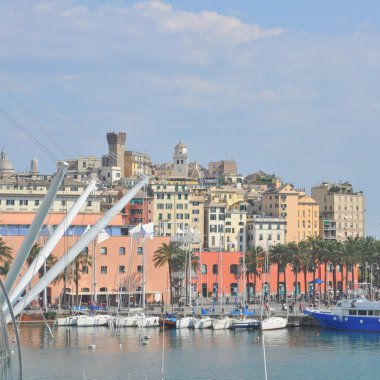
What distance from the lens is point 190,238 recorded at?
126812 millimetres

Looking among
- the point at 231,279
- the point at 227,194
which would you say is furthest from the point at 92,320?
the point at 227,194

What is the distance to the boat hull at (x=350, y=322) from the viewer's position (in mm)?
105875

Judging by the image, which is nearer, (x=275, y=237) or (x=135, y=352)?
(x=135, y=352)

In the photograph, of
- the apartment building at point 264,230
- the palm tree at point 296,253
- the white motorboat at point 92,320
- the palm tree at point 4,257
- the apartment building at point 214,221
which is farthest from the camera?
the apartment building at point 264,230

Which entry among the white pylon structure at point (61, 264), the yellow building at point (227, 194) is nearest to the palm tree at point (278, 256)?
the yellow building at point (227, 194)

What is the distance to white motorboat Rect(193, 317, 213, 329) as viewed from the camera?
105 m

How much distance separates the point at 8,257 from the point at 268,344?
33063 millimetres

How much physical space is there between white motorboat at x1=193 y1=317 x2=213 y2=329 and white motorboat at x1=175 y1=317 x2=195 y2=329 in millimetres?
386

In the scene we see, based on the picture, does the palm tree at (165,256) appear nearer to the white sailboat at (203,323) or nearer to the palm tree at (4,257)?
the palm tree at (4,257)

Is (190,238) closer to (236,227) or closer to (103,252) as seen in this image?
(103,252)

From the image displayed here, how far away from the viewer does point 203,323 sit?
10556 cm

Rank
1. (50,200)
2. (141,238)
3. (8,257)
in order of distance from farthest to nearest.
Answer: (141,238) → (8,257) → (50,200)

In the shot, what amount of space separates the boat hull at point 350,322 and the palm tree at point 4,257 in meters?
31.5

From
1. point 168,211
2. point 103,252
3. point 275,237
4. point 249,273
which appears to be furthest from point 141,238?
point 275,237
